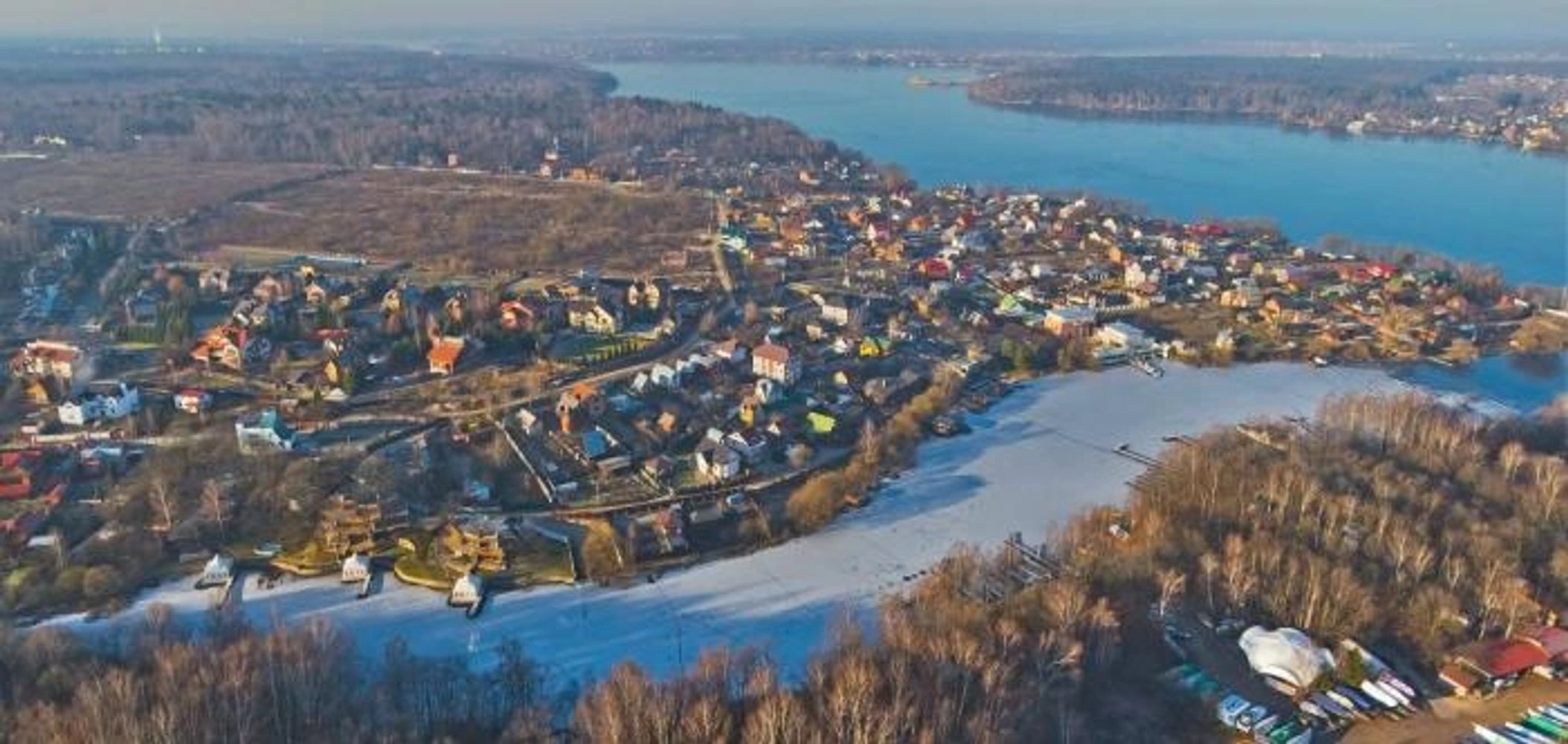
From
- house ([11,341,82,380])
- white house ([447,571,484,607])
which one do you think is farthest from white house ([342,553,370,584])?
house ([11,341,82,380])

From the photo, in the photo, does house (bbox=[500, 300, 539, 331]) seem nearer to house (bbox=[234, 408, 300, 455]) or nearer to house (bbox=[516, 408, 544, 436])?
house (bbox=[516, 408, 544, 436])

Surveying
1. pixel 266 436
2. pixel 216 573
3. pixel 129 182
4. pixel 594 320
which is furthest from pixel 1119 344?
pixel 129 182

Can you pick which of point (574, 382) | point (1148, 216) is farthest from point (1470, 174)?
point (574, 382)

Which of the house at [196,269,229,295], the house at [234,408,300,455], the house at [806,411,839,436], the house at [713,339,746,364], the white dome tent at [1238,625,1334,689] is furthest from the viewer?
the house at [196,269,229,295]

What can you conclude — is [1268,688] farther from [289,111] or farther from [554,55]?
[554,55]

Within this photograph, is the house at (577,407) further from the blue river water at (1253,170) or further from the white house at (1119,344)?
the blue river water at (1253,170)
